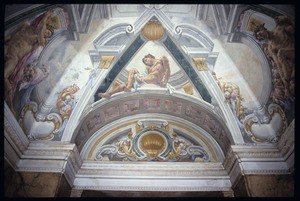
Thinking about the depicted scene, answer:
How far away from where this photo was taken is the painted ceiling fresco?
657cm

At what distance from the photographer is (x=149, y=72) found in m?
8.63

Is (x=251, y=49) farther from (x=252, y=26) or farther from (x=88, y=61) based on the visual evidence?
(x=88, y=61)

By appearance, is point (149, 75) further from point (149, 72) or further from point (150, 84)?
point (150, 84)

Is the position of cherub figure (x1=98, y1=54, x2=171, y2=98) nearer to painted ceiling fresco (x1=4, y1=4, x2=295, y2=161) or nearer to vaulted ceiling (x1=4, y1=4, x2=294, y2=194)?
painted ceiling fresco (x1=4, y1=4, x2=295, y2=161)

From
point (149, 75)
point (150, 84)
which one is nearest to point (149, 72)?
point (149, 75)

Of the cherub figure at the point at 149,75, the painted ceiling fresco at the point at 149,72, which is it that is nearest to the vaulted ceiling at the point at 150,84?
the painted ceiling fresco at the point at 149,72

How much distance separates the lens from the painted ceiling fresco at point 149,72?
657cm

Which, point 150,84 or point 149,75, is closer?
point 149,75

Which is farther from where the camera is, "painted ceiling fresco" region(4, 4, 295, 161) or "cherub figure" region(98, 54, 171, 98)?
"cherub figure" region(98, 54, 171, 98)

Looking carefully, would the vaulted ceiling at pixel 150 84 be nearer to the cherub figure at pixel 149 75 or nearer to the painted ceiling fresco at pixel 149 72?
the painted ceiling fresco at pixel 149 72

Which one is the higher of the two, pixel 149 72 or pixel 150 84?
pixel 149 72

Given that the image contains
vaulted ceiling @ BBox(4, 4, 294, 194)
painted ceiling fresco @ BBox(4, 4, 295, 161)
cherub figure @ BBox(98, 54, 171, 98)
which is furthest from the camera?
cherub figure @ BBox(98, 54, 171, 98)

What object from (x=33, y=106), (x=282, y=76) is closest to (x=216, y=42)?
(x=282, y=76)

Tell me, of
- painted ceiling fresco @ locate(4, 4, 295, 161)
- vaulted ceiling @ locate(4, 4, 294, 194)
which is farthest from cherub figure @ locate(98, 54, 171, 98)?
vaulted ceiling @ locate(4, 4, 294, 194)
